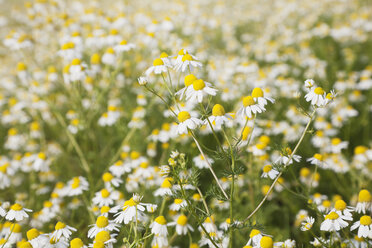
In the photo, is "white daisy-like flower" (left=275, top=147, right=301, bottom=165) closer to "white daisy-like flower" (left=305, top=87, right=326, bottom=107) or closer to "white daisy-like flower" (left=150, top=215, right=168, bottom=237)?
"white daisy-like flower" (left=305, top=87, right=326, bottom=107)

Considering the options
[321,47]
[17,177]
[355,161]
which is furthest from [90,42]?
[321,47]

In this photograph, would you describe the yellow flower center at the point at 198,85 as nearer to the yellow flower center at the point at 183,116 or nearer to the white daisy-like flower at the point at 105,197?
the yellow flower center at the point at 183,116

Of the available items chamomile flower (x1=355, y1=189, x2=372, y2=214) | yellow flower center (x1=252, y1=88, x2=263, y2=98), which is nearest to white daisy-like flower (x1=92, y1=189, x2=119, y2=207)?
yellow flower center (x1=252, y1=88, x2=263, y2=98)

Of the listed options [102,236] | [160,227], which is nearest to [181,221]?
[160,227]

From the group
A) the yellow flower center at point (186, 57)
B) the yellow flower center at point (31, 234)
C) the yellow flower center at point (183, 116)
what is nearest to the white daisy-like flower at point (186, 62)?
the yellow flower center at point (186, 57)

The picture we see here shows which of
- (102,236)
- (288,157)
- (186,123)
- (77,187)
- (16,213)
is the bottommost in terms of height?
(77,187)

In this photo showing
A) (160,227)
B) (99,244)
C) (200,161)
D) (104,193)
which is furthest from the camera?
(200,161)

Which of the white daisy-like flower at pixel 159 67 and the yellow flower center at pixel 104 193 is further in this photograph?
the yellow flower center at pixel 104 193

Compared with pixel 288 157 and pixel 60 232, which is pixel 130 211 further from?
pixel 288 157

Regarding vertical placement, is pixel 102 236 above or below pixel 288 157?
below
